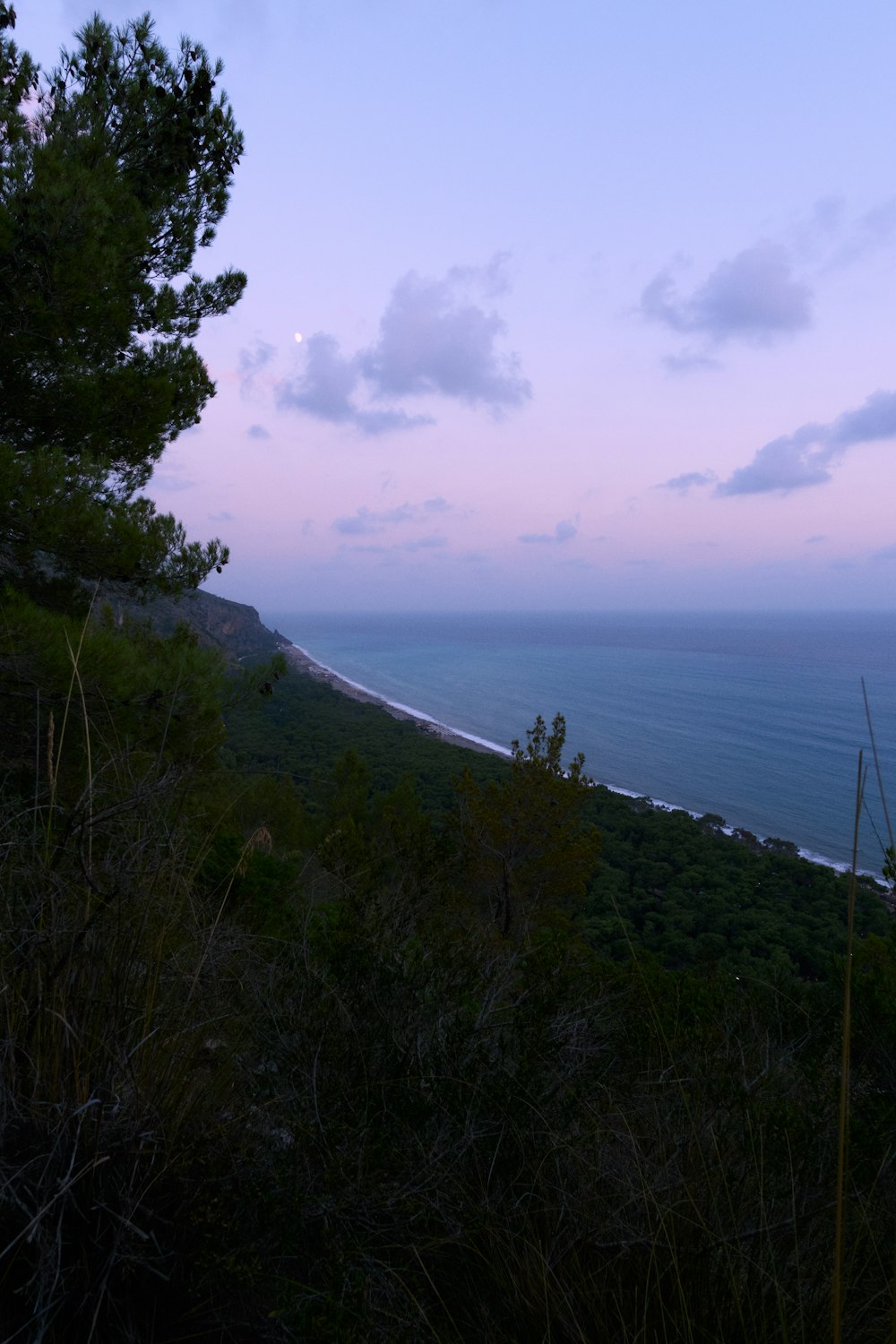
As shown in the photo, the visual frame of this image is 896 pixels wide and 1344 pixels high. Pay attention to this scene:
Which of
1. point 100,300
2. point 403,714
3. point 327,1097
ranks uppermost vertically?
point 100,300

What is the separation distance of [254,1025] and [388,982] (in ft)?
1.66

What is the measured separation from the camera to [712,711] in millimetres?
60812

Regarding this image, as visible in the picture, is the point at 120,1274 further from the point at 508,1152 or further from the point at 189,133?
the point at 189,133

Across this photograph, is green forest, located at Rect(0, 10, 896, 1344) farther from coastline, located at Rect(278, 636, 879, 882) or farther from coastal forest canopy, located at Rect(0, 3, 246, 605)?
coastline, located at Rect(278, 636, 879, 882)

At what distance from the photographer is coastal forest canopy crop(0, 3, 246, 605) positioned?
470 cm

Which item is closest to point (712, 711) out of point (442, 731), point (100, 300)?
point (442, 731)

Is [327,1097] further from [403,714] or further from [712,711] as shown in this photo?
[712,711]

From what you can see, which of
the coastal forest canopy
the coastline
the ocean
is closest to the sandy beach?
the coastline

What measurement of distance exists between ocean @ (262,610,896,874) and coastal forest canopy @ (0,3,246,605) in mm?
5335

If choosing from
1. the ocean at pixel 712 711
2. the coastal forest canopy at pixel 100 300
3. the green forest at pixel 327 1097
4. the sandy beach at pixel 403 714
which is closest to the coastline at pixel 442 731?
the sandy beach at pixel 403 714

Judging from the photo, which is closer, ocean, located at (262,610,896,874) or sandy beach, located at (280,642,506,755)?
ocean, located at (262,610,896,874)

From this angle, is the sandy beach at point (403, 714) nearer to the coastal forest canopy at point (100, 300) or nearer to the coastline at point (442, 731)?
the coastline at point (442, 731)

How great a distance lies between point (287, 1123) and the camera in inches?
68.1

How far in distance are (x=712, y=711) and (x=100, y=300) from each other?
6213 centimetres
